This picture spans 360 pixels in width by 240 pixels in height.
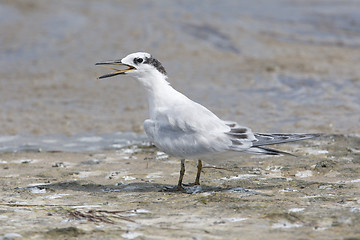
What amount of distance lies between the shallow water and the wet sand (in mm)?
1335

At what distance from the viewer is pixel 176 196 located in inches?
171

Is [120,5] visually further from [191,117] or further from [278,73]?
[191,117]

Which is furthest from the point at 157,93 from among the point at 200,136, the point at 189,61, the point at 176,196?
the point at 189,61

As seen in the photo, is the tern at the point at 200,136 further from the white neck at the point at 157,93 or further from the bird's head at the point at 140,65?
the bird's head at the point at 140,65

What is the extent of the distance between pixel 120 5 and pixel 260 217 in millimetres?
10467

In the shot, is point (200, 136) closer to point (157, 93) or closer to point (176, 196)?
point (176, 196)

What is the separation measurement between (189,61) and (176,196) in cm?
595

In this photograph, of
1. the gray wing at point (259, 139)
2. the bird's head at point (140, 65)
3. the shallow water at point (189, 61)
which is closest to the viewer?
the gray wing at point (259, 139)

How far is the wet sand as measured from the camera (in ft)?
11.3

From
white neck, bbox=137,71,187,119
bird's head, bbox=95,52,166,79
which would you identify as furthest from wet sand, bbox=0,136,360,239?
bird's head, bbox=95,52,166,79

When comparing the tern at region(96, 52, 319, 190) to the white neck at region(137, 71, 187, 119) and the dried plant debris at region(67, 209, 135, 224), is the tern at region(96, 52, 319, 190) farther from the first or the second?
the dried plant debris at region(67, 209, 135, 224)

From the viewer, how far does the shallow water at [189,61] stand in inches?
299

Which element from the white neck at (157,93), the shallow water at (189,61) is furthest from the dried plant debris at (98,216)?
the shallow water at (189,61)

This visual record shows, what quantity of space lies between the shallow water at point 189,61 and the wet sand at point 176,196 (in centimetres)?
134
